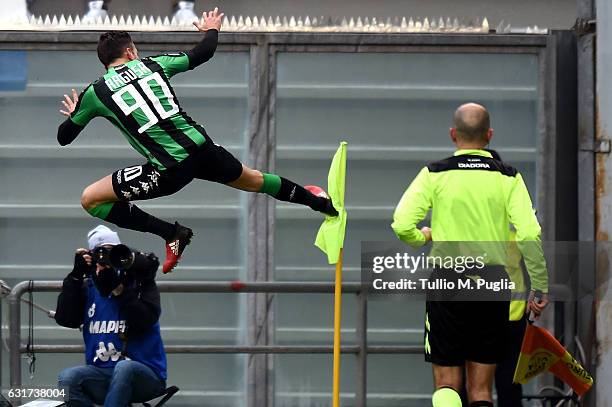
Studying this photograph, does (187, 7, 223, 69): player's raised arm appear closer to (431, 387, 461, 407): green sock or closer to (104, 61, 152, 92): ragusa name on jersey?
(104, 61, 152, 92): ragusa name on jersey

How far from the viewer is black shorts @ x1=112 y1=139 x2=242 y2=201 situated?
9.23m

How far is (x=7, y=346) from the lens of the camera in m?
10.9

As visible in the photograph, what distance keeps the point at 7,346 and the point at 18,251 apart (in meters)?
1.12

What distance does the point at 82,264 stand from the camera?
9.95 metres

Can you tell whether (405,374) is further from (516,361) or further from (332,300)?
(516,361)

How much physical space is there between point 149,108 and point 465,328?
84.1 inches

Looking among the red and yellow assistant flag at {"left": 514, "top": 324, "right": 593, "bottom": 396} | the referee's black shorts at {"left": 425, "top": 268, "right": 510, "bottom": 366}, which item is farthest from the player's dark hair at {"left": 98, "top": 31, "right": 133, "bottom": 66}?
the red and yellow assistant flag at {"left": 514, "top": 324, "right": 593, "bottom": 396}

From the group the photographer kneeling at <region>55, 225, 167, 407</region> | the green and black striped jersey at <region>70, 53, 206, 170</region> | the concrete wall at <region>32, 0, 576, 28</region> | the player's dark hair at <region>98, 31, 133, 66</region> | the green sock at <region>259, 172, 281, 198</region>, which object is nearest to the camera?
the green and black striped jersey at <region>70, 53, 206, 170</region>

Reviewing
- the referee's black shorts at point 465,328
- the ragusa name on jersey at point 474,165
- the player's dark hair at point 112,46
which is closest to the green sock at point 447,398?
the referee's black shorts at point 465,328

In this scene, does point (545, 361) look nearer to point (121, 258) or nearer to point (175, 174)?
point (175, 174)

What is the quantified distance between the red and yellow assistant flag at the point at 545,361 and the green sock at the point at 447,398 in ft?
2.66

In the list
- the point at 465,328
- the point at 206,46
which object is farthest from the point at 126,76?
the point at 465,328

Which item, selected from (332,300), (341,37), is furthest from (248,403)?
(341,37)

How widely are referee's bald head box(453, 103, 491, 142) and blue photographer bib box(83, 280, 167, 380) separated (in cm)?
235
